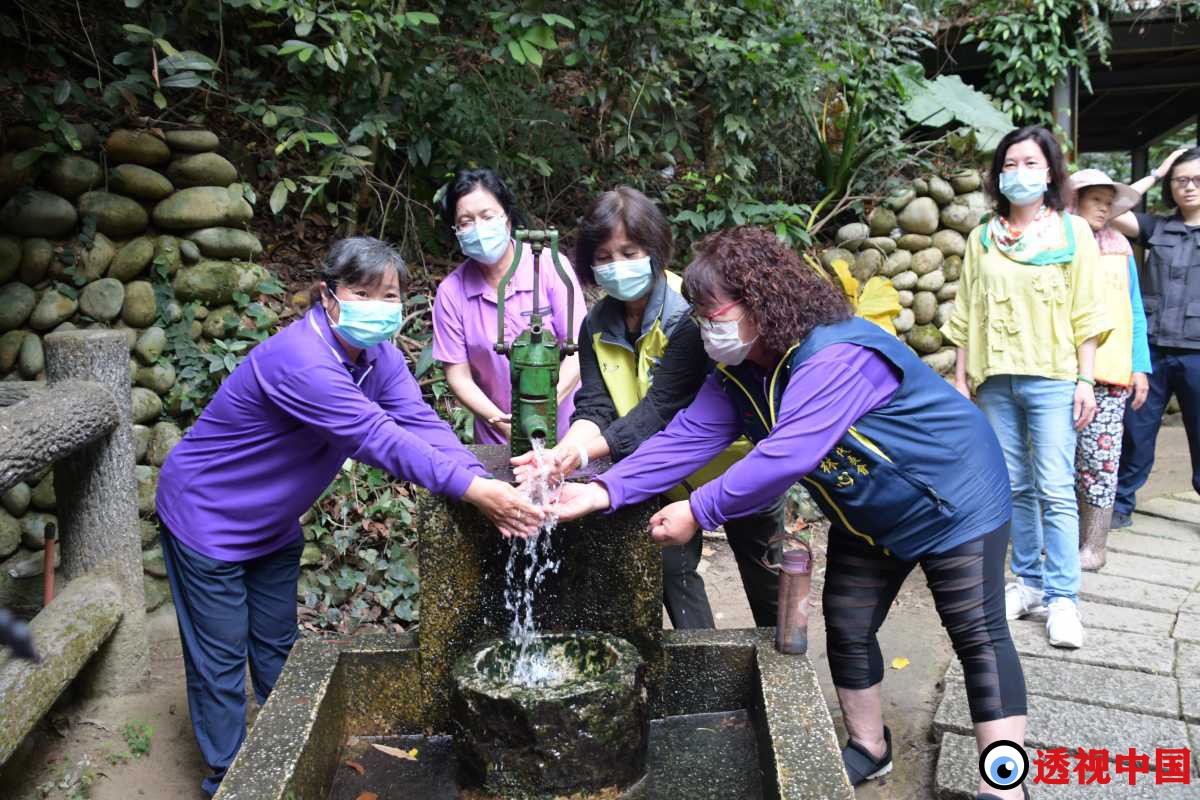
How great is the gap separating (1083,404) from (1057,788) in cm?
141

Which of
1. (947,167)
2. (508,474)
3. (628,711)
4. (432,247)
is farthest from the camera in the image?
(947,167)

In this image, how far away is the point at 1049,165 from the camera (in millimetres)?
3447

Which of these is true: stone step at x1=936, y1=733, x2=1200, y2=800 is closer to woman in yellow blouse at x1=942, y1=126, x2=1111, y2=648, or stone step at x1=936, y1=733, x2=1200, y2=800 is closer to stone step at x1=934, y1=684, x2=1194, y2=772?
stone step at x1=934, y1=684, x2=1194, y2=772

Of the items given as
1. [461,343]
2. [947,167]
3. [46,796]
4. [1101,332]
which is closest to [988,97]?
→ [947,167]

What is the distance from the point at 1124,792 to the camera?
268cm

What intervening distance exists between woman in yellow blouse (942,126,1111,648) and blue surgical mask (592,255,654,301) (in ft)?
5.11

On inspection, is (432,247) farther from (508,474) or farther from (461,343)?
(508,474)

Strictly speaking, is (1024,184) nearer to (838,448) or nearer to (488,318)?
(838,448)

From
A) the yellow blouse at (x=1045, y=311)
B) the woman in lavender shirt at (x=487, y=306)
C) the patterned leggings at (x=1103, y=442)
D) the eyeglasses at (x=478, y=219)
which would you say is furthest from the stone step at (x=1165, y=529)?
the eyeglasses at (x=478, y=219)

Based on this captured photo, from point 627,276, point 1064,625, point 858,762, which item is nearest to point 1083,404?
point 1064,625

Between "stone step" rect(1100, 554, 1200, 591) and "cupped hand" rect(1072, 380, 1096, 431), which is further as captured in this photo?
"stone step" rect(1100, 554, 1200, 591)

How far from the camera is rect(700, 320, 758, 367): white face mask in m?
2.23

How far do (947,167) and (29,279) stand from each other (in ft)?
18.0

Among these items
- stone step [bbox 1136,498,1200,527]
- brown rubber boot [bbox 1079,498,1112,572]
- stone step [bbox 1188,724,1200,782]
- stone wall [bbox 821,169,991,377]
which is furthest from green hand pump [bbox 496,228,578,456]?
stone wall [bbox 821,169,991,377]
